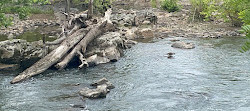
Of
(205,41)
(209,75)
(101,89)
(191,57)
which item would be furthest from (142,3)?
(101,89)

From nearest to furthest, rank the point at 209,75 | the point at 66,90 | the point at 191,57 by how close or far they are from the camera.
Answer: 1. the point at 66,90
2. the point at 209,75
3. the point at 191,57

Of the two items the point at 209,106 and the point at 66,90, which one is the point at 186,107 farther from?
the point at 66,90

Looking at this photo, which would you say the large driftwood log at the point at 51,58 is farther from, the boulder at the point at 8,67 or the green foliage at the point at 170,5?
the green foliage at the point at 170,5

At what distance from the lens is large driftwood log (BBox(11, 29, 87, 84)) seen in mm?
18516

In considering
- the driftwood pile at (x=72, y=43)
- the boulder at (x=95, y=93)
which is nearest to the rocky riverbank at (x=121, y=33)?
the driftwood pile at (x=72, y=43)

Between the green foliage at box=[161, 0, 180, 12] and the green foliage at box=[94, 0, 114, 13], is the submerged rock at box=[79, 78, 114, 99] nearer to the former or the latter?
the green foliage at box=[94, 0, 114, 13]

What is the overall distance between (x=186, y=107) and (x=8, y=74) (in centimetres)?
1237

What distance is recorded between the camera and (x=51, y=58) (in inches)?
808

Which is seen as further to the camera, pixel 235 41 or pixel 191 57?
pixel 235 41

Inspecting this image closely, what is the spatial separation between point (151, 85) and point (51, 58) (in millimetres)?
7607

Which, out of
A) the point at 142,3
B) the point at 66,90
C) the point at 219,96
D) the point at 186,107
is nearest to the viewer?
the point at 186,107

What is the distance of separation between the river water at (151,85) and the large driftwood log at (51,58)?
1.62 feet

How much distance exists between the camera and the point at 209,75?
63.1 feet

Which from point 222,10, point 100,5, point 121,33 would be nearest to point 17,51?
point 121,33
